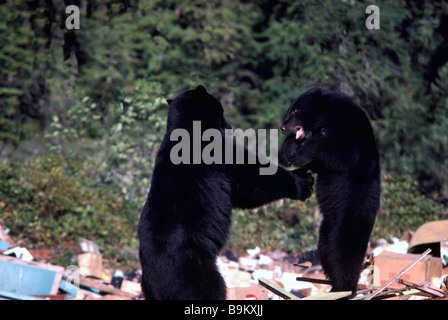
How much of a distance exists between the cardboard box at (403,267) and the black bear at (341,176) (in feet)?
5.12

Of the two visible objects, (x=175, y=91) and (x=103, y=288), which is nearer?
(x=103, y=288)

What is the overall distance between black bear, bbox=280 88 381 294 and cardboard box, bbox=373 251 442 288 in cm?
156

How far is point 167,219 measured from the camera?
334 centimetres

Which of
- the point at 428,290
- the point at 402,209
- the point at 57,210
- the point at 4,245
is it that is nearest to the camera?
the point at 428,290

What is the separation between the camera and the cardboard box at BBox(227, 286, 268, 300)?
457 cm

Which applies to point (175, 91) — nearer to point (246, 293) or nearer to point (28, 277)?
point (28, 277)

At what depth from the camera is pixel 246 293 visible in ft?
15.3

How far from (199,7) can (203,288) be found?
940 cm

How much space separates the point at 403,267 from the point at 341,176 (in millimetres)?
1864

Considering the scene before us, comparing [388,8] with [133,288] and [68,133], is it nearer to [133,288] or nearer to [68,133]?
[68,133]

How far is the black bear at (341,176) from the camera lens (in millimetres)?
3717

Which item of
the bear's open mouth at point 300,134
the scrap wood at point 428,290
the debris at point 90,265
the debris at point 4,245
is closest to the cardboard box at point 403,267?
the scrap wood at point 428,290

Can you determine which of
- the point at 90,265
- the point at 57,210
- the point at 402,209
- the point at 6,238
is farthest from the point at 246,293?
the point at 402,209
